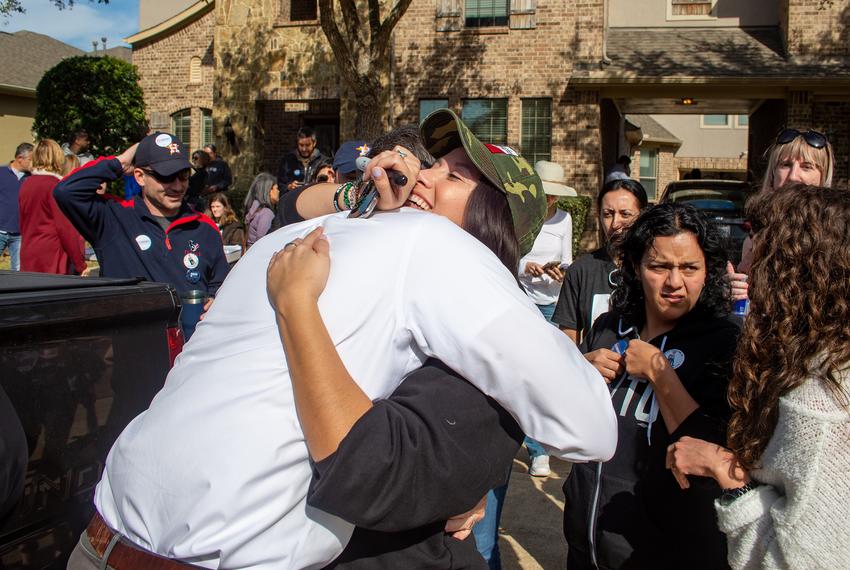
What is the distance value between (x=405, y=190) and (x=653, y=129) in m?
31.3

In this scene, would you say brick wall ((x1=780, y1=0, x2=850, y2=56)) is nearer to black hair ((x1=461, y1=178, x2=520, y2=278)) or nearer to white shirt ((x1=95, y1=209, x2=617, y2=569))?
black hair ((x1=461, y1=178, x2=520, y2=278))

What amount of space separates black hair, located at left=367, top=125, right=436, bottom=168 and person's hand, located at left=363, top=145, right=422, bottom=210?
56 centimetres

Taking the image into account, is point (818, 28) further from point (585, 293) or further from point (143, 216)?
point (143, 216)

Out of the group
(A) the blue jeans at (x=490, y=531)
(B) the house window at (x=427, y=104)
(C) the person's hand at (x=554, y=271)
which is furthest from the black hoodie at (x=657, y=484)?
(B) the house window at (x=427, y=104)

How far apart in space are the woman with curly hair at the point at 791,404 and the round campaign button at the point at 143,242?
3288 millimetres

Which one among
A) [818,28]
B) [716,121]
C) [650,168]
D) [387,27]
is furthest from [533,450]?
[716,121]

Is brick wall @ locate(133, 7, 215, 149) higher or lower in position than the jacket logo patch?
higher

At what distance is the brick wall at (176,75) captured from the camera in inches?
941

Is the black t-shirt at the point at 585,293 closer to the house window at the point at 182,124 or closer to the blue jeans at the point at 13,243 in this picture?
the blue jeans at the point at 13,243

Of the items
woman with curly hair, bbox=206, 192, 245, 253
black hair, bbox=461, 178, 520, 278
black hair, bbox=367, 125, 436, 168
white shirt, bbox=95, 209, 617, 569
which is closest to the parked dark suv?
woman with curly hair, bbox=206, 192, 245, 253

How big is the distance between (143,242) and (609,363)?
294 centimetres

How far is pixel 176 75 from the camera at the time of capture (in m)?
24.3

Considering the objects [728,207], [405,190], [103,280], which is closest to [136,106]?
[728,207]

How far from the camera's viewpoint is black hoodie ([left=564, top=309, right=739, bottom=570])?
225 centimetres
